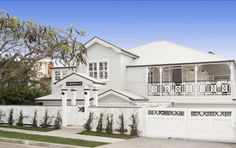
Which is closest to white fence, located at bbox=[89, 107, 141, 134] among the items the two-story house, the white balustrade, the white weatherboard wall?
the two-story house

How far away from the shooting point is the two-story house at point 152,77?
25047 millimetres

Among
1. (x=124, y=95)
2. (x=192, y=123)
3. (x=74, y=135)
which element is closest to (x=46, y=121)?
(x=74, y=135)

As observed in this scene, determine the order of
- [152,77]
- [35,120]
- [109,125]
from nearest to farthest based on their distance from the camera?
[109,125] → [35,120] → [152,77]

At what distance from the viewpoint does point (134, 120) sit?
18.2 meters

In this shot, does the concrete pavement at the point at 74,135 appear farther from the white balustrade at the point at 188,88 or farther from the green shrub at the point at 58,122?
the white balustrade at the point at 188,88

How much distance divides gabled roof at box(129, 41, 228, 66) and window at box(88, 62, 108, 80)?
242 centimetres

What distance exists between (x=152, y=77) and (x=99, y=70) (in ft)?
15.8

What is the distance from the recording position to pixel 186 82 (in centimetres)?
2630

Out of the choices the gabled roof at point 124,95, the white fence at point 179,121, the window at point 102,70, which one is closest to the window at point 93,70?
the window at point 102,70

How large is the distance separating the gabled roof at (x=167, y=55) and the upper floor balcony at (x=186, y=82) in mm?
553

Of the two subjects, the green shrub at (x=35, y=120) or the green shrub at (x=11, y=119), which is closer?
the green shrub at (x=35, y=120)

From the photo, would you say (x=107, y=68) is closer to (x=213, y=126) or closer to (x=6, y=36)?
(x=6, y=36)

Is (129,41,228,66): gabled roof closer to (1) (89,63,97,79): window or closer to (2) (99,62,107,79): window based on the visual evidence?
(2) (99,62,107,79): window

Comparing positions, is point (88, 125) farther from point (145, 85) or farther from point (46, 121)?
point (145, 85)
